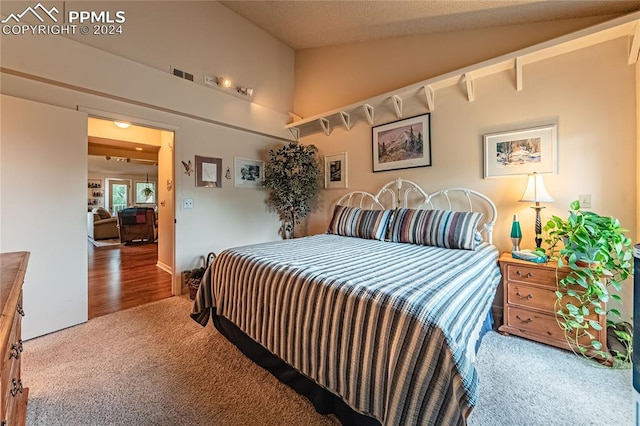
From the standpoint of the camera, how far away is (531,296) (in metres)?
2.05

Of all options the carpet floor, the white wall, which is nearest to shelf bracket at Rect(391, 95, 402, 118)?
the carpet floor

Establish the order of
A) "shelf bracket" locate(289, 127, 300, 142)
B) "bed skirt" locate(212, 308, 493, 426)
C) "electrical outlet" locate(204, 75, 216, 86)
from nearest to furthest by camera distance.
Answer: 1. "bed skirt" locate(212, 308, 493, 426)
2. "electrical outlet" locate(204, 75, 216, 86)
3. "shelf bracket" locate(289, 127, 300, 142)

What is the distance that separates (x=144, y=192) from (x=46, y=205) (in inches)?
430

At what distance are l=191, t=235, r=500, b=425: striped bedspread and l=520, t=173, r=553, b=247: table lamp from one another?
633 millimetres

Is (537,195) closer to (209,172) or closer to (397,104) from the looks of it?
(397,104)

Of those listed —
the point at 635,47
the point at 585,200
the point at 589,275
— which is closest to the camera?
the point at 589,275

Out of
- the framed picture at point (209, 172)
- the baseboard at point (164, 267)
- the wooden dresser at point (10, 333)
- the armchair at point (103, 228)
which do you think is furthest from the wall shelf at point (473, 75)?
the armchair at point (103, 228)

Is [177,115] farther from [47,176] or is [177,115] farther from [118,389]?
[118,389]

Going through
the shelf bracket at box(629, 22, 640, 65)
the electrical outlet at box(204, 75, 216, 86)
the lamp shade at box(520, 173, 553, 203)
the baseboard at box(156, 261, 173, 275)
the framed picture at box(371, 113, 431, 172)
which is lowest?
the baseboard at box(156, 261, 173, 275)

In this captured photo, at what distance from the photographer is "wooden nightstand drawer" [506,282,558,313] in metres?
1.97

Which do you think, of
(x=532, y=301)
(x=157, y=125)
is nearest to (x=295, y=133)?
(x=157, y=125)

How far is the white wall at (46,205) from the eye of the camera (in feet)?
6.66

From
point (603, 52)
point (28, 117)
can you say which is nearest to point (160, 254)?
point (28, 117)

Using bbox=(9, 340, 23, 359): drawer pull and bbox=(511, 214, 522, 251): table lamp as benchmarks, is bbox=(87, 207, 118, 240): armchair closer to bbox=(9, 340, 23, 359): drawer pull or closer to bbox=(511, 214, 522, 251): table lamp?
bbox=(9, 340, 23, 359): drawer pull
